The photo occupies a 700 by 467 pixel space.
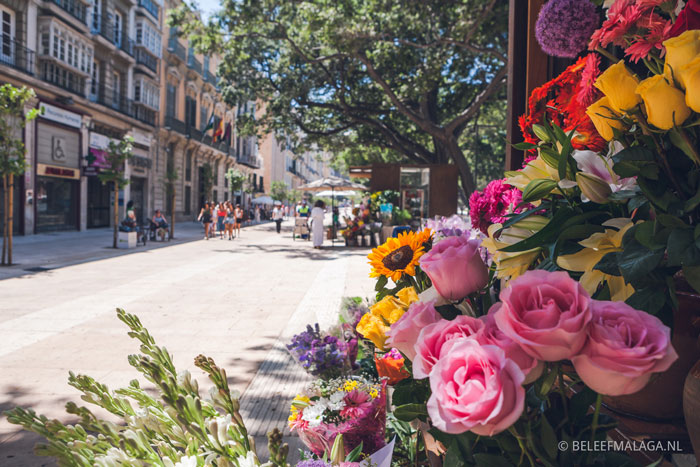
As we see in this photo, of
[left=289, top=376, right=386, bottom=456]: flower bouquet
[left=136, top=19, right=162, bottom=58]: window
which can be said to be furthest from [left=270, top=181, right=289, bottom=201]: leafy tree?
[left=289, top=376, right=386, bottom=456]: flower bouquet

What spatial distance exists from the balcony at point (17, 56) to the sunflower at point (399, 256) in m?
21.1

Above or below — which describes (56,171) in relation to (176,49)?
below

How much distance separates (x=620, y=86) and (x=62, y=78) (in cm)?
2521

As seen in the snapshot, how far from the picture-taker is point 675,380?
1043 millimetres

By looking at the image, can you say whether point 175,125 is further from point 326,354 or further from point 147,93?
point 326,354

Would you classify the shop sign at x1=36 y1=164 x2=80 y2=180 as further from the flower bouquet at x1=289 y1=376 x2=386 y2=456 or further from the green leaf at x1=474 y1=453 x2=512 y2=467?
the green leaf at x1=474 y1=453 x2=512 y2=467

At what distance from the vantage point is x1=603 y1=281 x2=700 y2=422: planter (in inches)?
38.4

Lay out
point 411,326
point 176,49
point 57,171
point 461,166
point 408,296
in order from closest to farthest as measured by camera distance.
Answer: point 411,326 → point 408,296 → point 461,166 → point 57,171 → point 176,49

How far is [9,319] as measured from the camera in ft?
19.3

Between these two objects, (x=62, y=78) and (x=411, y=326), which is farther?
(x=62, y=78)

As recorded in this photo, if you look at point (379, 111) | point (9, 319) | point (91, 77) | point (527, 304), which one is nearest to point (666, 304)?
point (527, 304)

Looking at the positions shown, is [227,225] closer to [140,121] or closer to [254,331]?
[140,121]

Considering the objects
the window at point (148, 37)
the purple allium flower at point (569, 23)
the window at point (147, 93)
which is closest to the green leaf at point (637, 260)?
the purple allium flower at point (569, 23)

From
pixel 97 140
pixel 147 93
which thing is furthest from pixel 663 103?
pixel 147 93
